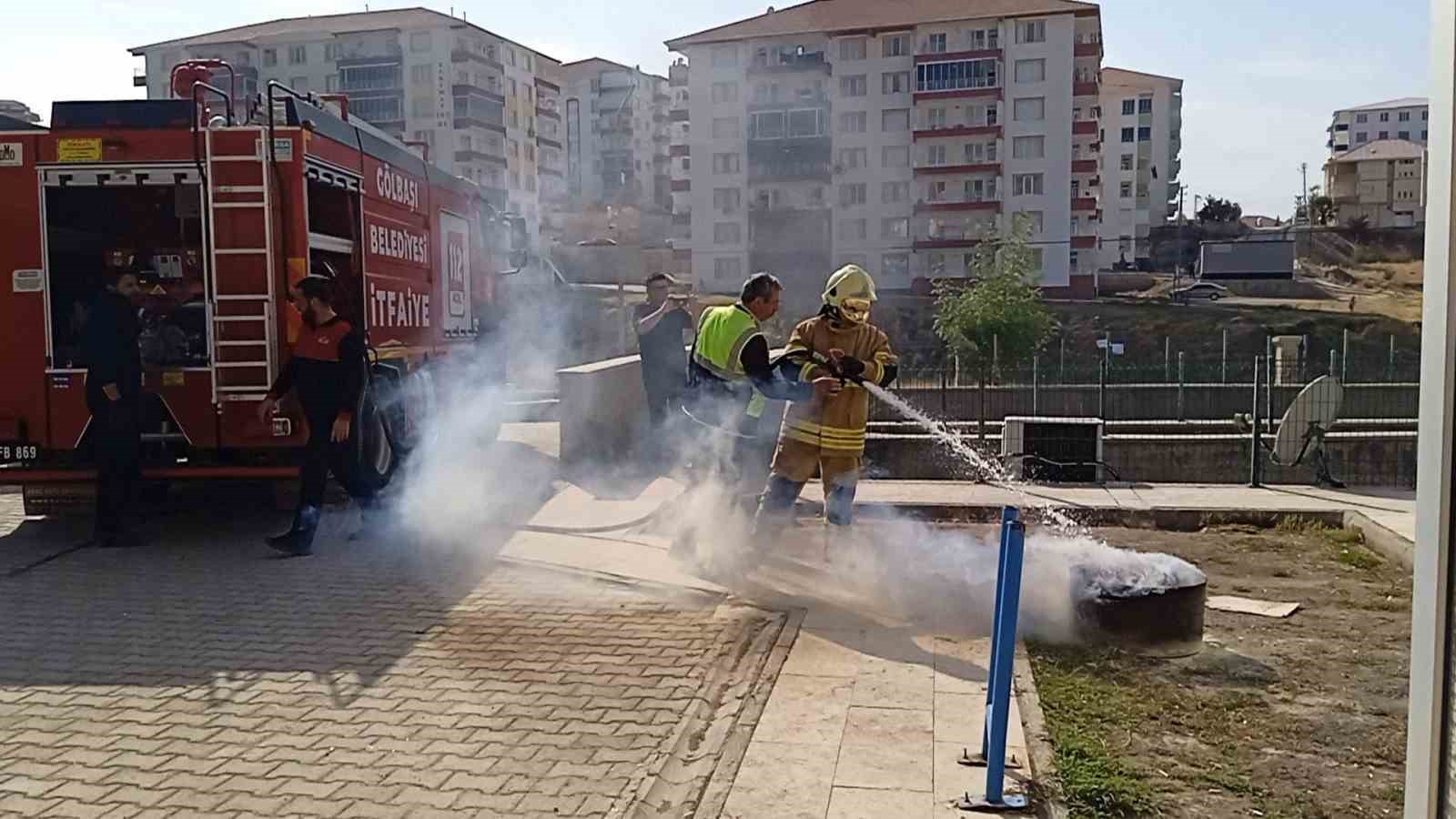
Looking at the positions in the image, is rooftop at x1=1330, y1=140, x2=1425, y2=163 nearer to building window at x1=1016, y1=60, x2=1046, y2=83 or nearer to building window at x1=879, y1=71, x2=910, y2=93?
building window at x1=1016, y1=60, x2=1046, y2=83

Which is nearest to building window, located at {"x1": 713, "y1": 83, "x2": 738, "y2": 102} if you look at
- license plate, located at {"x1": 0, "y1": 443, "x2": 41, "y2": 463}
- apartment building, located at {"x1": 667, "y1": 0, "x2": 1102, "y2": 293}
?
apartment building, located at {"x1": 667, "y1": 0, "x2": 1102, "y2": 293}

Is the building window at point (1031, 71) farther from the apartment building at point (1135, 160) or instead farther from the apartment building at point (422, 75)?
the apartment building at point (422, 75)

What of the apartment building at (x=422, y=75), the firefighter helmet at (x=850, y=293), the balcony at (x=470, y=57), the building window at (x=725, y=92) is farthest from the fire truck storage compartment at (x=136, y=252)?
the balcony at (x=470, y=57)

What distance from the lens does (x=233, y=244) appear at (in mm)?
8031

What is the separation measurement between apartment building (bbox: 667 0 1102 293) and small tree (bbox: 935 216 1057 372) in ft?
70.0

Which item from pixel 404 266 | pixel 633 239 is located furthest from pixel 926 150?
pixel 404 266

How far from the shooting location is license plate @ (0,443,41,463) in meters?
8.34

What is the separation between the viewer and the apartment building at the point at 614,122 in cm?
7244

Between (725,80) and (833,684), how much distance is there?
183 ft

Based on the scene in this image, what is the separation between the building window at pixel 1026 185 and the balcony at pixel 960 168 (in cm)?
96

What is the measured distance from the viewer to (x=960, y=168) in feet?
196

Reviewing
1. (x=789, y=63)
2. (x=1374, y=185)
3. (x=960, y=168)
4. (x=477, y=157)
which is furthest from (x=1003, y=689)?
(x=1374, y=185)

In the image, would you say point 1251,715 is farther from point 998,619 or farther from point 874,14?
point 874,14

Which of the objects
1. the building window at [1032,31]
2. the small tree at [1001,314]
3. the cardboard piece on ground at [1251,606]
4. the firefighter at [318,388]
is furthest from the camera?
the building window at [1032,31]
